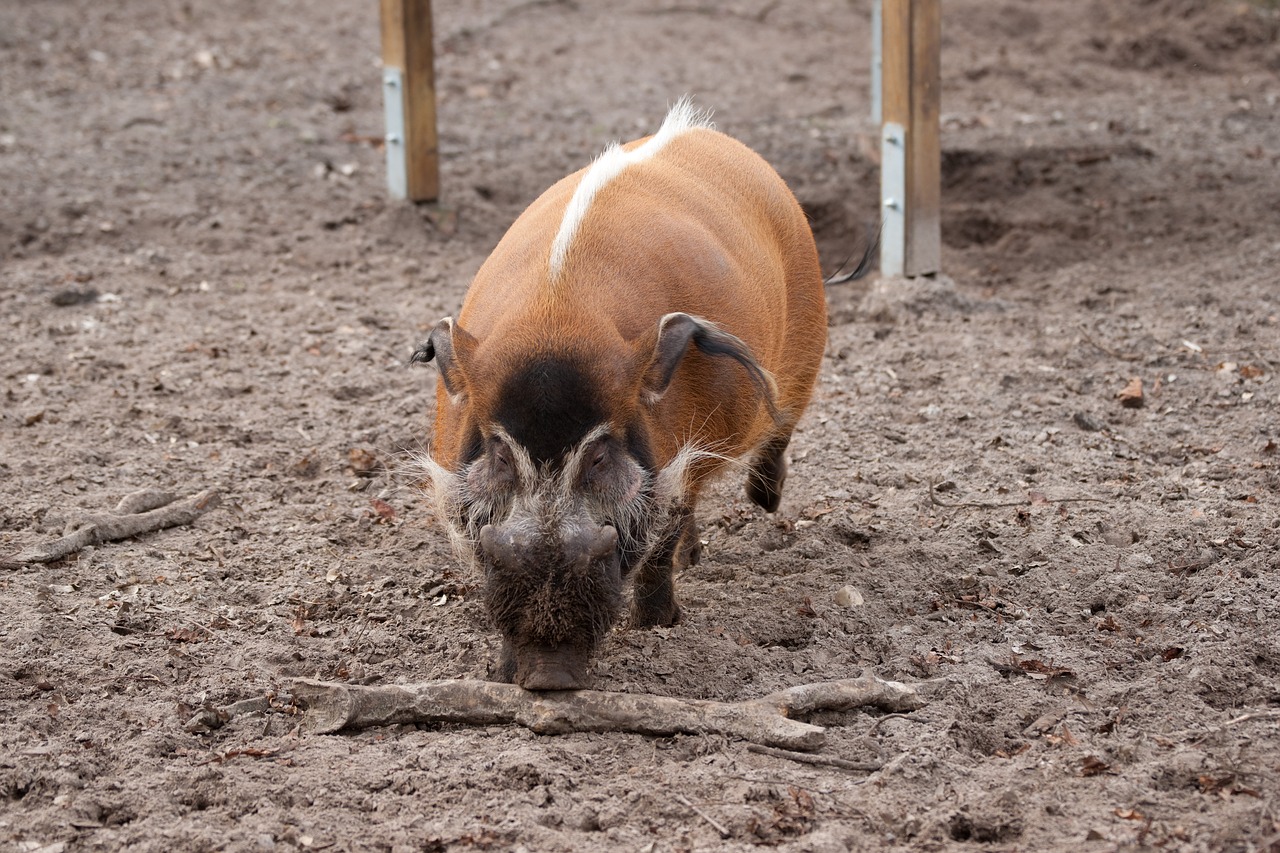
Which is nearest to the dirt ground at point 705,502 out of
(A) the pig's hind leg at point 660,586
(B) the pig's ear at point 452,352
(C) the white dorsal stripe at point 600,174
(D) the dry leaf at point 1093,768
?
(D) the dry leaf at point 1093,768

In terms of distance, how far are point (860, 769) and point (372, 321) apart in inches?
152

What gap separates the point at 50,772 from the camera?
2982 millimetres

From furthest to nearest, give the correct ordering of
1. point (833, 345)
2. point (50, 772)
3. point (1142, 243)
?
1. point (1142, 243)
2. point (833, 345)
3. point (50, 772)

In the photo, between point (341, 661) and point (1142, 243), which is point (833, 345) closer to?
point (1142, 243)

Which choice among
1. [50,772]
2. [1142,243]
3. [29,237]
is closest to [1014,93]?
[1142,243]

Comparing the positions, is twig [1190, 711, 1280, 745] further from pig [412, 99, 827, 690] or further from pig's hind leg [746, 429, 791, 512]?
pig's hind leg [746, 429, 791, 512]

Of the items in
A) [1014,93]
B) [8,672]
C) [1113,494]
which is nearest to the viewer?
[8,672]

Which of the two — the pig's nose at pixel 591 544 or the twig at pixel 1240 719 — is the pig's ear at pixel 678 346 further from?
the twig at pixel 1240 719

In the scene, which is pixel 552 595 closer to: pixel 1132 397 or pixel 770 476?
pixel 770 476

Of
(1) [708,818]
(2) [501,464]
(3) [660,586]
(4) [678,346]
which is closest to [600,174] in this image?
(4) [678,346]

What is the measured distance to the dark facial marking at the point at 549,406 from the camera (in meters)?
3.02

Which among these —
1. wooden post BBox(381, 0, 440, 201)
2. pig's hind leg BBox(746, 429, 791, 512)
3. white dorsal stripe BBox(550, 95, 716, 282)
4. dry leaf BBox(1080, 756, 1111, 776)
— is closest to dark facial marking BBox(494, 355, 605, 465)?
white dorsal stripe BBox(550, 95, 716, 282)

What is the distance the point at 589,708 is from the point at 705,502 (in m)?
1.64

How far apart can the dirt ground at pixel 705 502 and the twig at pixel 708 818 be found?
0.01 meters
